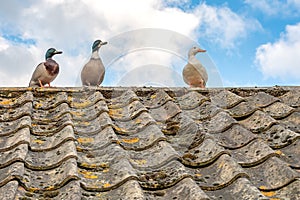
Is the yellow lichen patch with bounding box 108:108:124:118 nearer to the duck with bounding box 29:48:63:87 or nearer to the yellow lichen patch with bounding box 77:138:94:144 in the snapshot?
the yellow lichen patch with bounding box 77:138:94:144

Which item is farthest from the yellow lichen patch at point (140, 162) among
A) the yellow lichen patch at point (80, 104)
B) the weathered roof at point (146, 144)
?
the yellow lichen patch at point (80, 104)

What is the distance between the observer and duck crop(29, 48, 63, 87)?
5.21 meters

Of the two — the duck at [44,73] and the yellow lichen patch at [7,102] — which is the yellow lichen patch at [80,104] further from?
the duck at [44,73]

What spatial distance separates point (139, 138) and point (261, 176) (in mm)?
970

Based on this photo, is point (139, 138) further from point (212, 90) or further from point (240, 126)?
point (212, 90)

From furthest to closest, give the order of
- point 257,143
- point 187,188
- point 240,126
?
point 240,126
point 257,143
point 187,188

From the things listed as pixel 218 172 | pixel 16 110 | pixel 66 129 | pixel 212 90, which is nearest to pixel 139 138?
pixel 66 129

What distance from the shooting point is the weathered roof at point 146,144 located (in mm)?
2551

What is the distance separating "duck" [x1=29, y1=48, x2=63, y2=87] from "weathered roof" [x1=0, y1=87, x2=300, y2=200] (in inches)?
24.1

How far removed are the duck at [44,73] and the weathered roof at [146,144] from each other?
0.61 metres

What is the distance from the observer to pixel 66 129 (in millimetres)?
3350

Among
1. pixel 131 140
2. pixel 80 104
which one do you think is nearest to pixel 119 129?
pixel 131 140

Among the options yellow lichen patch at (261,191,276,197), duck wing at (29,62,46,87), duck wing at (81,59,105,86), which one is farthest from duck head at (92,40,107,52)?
yellow lichen patch at (261,191,276,197)

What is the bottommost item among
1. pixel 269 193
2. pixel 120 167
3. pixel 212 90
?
pixel 269 193
